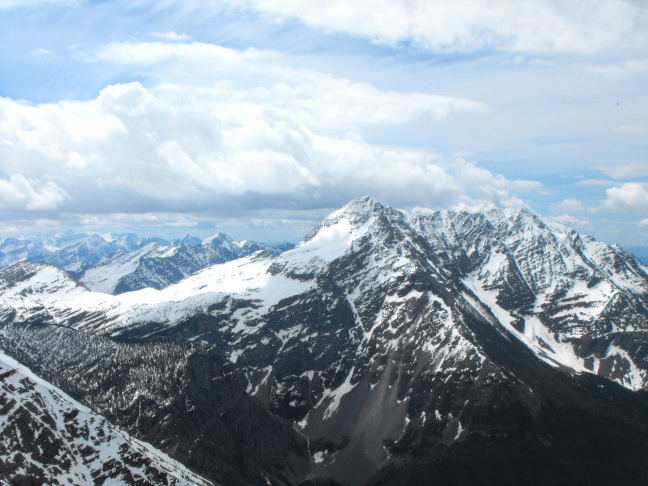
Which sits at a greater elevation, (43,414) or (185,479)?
(43,414)

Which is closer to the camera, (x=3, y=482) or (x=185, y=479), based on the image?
(x=3, y=482)

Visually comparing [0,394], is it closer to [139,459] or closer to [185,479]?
[139,459]

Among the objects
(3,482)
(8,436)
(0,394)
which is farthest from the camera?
(0,394)

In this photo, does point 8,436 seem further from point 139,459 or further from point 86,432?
point 139,459

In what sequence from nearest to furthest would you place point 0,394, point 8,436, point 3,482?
point 3,482
point 8,436
point 0,394

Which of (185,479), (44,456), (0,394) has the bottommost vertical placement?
(185,479)

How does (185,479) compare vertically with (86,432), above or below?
below

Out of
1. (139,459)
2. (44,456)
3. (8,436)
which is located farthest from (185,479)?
(8,436)

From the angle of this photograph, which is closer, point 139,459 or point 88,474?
point 88,474

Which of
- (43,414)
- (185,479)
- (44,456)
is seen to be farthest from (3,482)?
(185,479)
